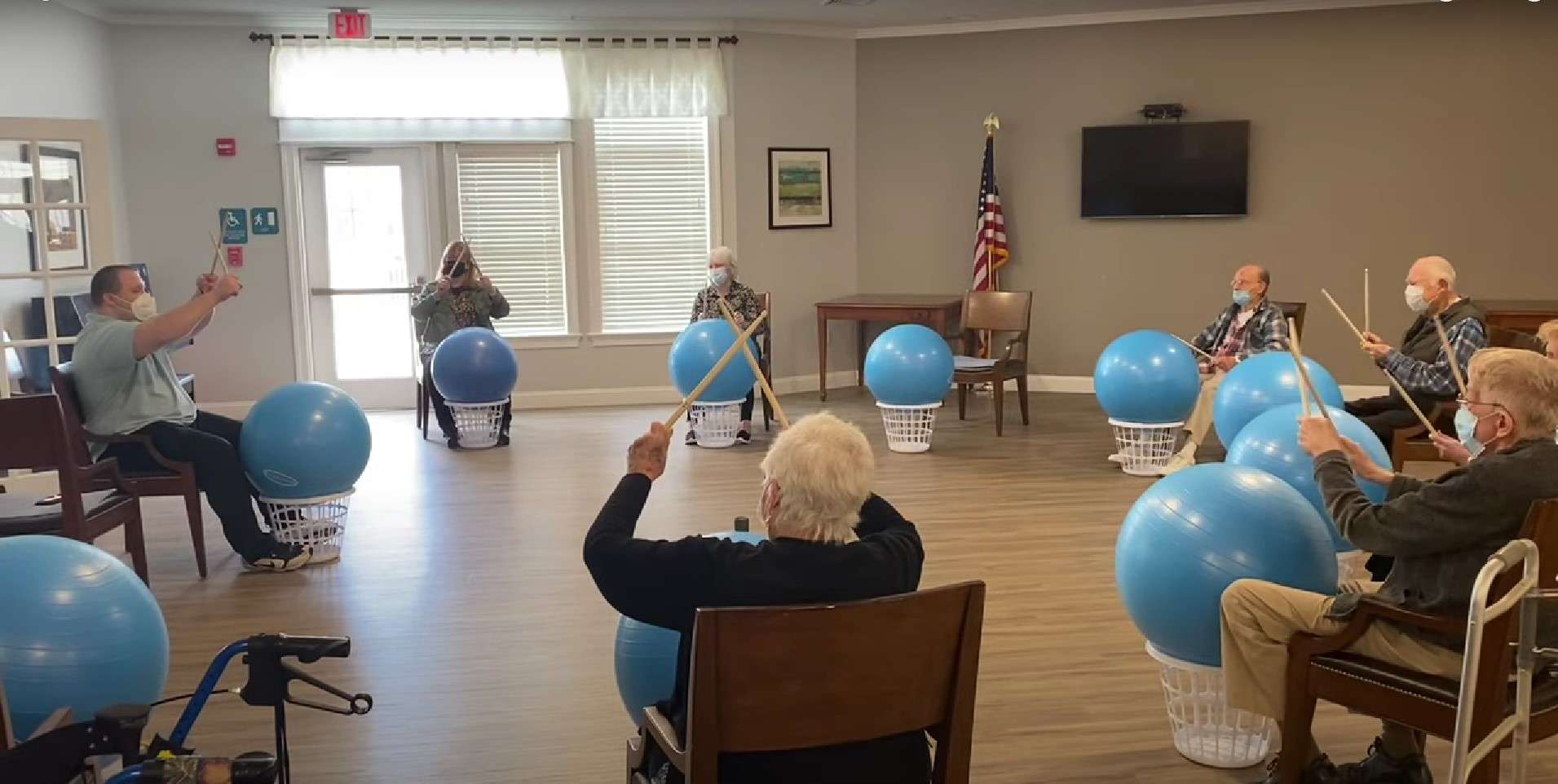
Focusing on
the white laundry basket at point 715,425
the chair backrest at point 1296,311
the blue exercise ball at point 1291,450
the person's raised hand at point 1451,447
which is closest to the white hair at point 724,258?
the white laundry basket at point 715,425

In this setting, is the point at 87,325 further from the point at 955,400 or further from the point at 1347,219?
the point at 1347,219

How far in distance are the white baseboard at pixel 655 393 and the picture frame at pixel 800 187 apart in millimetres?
1174

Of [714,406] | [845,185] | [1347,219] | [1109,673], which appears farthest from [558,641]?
[1347,219]

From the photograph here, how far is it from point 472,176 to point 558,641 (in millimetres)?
5613

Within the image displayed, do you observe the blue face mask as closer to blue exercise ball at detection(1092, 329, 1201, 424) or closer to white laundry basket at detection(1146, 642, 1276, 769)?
white laundry basket at detection(1146, 642, 1276, 769)

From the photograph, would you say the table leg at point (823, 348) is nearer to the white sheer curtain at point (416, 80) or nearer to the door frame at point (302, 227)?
the white sheer curtain at point (416, 80)

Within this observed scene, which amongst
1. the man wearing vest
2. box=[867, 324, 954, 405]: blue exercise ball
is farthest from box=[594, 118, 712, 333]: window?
the man wearing vest

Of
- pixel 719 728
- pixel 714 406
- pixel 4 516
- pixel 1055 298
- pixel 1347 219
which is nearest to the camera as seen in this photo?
pixel 719 728

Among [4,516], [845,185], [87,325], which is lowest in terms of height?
[4,516]

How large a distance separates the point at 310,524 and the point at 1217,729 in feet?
11.9

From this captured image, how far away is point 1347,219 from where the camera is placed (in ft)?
29.9

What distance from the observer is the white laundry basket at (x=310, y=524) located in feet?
17.1

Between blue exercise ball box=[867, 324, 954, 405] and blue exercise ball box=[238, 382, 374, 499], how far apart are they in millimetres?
3059

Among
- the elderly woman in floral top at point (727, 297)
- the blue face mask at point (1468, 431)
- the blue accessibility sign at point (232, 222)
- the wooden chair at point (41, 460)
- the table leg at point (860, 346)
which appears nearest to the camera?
the blue face mask at point (1468, 431)
